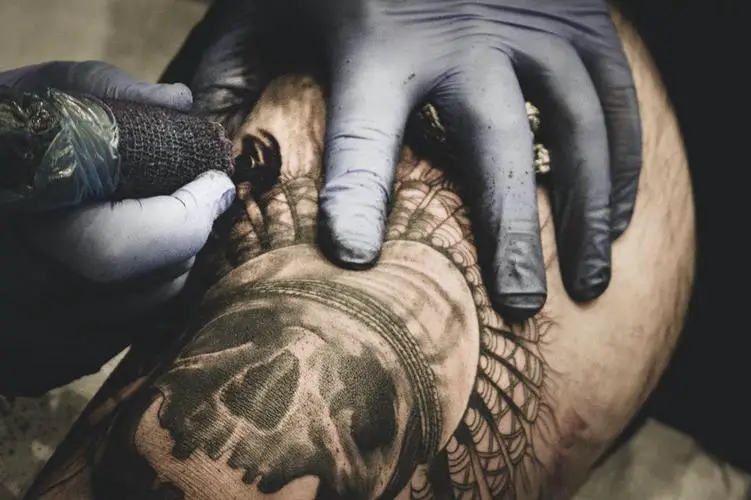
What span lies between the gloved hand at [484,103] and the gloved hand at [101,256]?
17cm

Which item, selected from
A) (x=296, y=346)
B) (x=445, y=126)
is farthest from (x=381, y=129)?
(x=296, y=346)

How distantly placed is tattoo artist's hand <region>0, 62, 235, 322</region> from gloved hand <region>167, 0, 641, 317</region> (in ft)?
0.49

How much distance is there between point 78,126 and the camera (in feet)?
2.56

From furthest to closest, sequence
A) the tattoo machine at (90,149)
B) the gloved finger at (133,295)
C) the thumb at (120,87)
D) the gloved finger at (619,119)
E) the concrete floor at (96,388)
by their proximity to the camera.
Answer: the concrete floor at (96,388) → the gloved finger at (619,119) → the thumb at (120,87) → the gloved finger at (133,295) → the tattoo machine at (90,149)

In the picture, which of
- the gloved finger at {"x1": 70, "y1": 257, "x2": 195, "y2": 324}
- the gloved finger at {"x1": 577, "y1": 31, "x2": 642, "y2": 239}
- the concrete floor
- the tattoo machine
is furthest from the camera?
the concrete floor

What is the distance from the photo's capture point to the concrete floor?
151cm

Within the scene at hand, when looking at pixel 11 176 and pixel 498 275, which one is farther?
pixel 498 275

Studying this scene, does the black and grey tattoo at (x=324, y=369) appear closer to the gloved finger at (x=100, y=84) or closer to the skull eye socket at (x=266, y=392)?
the skull eye socket at (x=266, y=392)

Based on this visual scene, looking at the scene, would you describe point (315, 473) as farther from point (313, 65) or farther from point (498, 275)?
point (313, 65)

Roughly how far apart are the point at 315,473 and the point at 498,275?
371 millimetres

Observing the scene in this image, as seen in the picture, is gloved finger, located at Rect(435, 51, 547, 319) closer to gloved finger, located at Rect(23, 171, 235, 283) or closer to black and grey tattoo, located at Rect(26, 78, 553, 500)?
black and grey tattoo, located at Rect(26, 78, 553, 500)

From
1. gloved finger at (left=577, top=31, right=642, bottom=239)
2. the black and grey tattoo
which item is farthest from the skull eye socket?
gloved finger at (left=577, top=31, right=642, bottom=239)

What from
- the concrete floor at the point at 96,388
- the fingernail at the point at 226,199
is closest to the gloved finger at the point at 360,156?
the fingernail at the point at 226,199

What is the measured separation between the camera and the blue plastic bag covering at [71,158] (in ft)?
2.42
